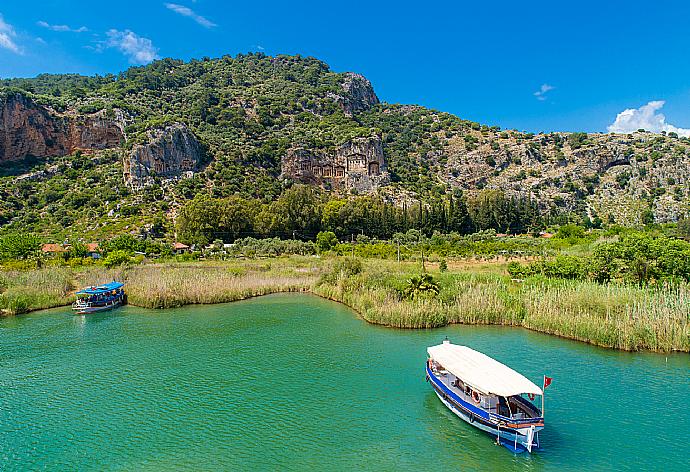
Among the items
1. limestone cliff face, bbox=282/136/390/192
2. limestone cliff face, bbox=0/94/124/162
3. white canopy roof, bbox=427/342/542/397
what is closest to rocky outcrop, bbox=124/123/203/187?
limestone cliff face, bbox=0/94/124/162

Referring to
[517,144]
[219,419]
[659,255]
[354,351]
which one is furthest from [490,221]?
[219,419]

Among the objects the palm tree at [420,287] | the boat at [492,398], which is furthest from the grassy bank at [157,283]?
the boat at [492,398]

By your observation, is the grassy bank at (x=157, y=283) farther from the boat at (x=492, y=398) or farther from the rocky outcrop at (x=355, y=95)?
the rocky outcrop at (x=355, y=95)

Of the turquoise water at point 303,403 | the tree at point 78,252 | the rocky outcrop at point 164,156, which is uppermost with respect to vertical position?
the rocky outcrop at point 164,156

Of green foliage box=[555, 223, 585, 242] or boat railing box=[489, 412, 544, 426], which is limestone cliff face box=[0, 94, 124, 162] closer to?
green foliage box=[555, 223, 585, 242]

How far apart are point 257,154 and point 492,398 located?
313 ft

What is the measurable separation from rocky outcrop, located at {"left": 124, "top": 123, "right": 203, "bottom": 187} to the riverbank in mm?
44876

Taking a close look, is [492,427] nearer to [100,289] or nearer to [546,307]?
[546,307]

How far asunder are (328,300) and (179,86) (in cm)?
11826

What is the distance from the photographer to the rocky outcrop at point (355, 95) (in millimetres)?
141500

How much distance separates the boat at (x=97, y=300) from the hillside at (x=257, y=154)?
117ft

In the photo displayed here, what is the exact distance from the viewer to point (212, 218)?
6712 centimetres

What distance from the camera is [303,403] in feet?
52.4

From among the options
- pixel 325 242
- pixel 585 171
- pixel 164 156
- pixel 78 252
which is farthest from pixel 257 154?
pixel 585 171
